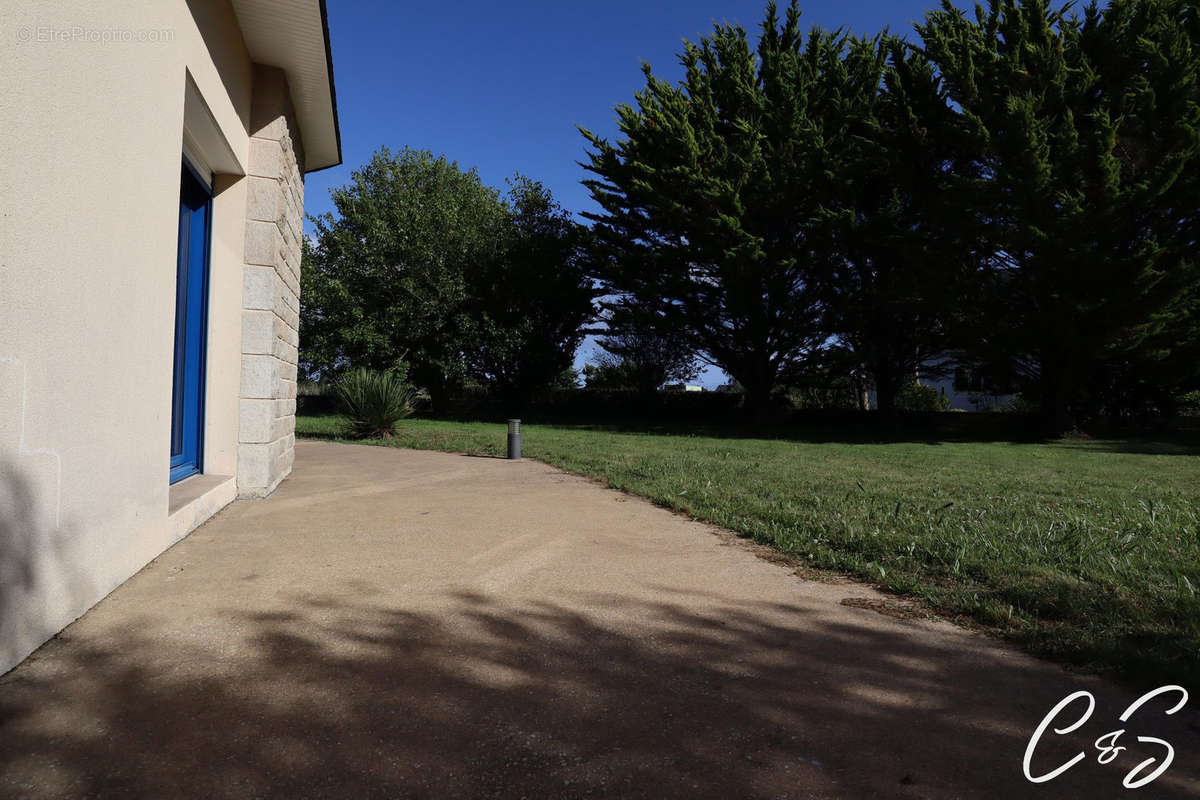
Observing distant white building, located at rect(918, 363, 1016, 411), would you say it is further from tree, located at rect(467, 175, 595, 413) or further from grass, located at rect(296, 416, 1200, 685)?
tree, located at rect(467, 175, 595, 413)

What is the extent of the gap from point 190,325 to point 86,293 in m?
2.92

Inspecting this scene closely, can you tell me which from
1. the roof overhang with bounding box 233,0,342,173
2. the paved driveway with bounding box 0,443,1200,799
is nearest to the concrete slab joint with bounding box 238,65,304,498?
the roof overhang with bounding box 233,0,342,173

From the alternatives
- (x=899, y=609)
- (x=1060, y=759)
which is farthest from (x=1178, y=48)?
(x=1060, y=759)

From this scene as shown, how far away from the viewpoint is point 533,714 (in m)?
2.13

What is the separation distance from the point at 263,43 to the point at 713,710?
6071 mm

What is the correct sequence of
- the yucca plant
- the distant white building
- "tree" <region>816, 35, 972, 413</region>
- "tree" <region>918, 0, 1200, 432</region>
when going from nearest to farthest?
1. the yucca plant
2. "tree" <region>918, 0, 1200, 432</region>
3. "tree" <region>816, 35, 972, 413</region>
4. the distant white building

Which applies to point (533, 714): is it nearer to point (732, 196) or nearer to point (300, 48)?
point (300, 48)

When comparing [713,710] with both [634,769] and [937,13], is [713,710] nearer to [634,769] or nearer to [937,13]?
[634,769]

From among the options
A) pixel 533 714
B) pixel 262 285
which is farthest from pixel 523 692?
pixel 262 285

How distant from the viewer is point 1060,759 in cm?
196

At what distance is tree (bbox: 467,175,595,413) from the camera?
2617cm

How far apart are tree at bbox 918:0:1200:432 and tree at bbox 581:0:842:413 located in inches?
166

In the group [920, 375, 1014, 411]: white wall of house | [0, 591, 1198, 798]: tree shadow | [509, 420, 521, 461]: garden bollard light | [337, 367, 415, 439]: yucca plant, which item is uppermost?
[920, 375, 1014, 411]: white wall of house

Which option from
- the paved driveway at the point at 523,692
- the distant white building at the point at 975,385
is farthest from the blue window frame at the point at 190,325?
the distant white building at the point at 975,385
